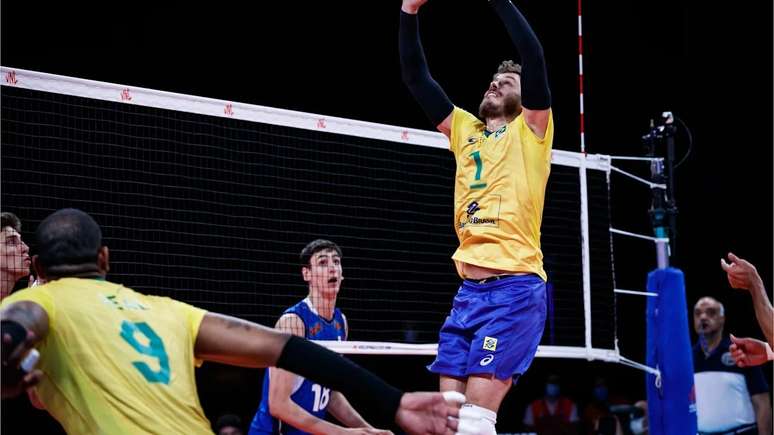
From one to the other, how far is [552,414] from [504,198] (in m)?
7.24

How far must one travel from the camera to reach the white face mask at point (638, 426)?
1003cm

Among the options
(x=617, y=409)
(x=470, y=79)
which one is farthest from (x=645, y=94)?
(x=617, y=409)

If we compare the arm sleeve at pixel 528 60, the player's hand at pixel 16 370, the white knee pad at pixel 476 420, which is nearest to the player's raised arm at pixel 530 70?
the arm sleeve at pixel 528 60

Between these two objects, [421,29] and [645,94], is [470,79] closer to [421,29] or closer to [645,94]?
[421,29]

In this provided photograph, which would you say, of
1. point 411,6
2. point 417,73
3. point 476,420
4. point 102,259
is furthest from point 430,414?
point 411,6

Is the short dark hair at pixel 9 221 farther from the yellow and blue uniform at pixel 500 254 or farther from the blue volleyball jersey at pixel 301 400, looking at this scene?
the yellow and blue uniform at pixel 500 254

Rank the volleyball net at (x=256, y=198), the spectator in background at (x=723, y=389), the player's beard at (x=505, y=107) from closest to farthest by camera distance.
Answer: the player's beard at (x=505, y=107)
the volleyball net at (x=256, y=198)
the spectator in background at (x=723, y=389)

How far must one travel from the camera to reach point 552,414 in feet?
38.8

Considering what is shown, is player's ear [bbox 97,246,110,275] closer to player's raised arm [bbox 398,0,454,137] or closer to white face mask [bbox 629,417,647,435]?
player's raised arm [bbox 398,0,454,137]

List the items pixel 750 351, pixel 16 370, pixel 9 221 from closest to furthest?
pixel 16 370
pixel 750 351
pixel 9 221

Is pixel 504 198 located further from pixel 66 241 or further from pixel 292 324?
pixel 66 241

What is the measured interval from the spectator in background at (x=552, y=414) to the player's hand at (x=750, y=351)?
21.1 ft

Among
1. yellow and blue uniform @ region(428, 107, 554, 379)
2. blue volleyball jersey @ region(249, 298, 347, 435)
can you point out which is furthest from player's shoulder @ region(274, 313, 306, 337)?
yellow and blue uniform @ region(428, 107, 554, 379)

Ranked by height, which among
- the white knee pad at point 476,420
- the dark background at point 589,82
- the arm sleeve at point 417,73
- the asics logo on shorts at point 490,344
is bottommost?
the white knee pad at point 476,420
